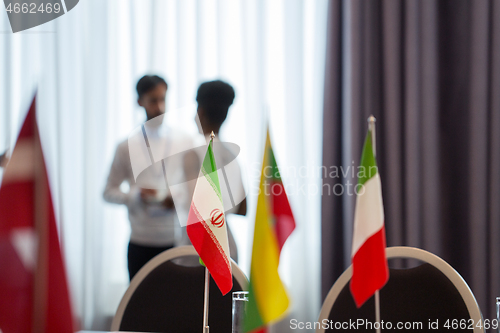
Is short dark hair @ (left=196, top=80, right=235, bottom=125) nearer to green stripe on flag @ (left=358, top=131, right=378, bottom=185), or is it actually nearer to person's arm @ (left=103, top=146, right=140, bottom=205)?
person's arm @ (left=103, top=146, right=140, bottom=205)

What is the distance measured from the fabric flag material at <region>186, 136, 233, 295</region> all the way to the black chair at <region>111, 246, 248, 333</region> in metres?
0.36

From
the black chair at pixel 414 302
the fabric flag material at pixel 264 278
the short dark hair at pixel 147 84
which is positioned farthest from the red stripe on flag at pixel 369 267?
the short dark hair at pixel 147 84

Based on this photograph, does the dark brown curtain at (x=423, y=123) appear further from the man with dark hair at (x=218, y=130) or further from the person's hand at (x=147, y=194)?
the person's hand at (x=147, y=194)

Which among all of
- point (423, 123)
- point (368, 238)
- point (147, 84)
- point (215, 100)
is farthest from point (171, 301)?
point (423, 123)

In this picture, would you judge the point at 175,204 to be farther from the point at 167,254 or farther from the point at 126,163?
the point at 167,254

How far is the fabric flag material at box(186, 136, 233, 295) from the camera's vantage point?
2.56 feet

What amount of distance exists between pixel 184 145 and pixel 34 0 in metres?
1.34

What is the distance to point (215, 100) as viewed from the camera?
5.75ft

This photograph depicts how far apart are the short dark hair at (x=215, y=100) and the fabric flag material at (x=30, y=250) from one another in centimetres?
125

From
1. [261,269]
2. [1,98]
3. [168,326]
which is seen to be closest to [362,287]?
[261,269]

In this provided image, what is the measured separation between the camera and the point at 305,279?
1.99 meters

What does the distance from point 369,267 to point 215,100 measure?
1.21 m

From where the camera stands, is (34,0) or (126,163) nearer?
(126,163)

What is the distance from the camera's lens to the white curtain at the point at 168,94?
6.61 feet
